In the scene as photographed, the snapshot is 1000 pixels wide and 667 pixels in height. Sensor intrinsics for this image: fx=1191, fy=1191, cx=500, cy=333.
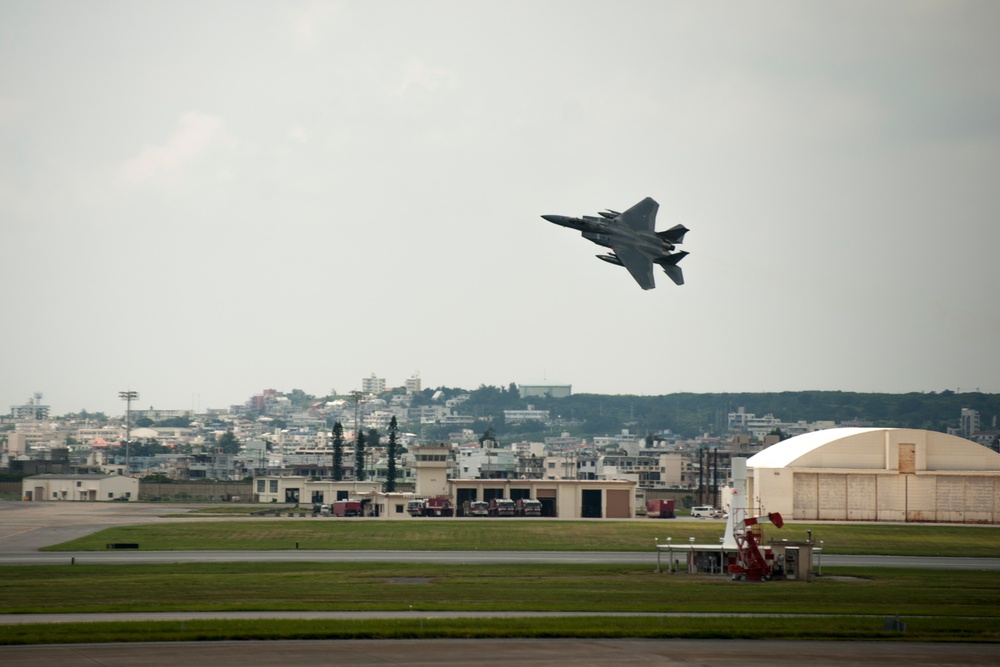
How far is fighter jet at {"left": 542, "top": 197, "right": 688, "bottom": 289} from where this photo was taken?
243ft

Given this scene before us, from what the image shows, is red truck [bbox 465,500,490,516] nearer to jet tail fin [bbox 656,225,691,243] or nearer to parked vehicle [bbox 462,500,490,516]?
parked vehicle [bbox 462,500,490,516]

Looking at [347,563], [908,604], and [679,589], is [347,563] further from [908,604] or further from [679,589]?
[908,604]

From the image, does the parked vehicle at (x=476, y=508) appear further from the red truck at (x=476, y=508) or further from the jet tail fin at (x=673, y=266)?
the jet tail fin at (x=673, y=266)

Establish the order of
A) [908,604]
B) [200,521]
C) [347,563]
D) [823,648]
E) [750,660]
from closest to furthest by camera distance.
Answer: [750,660] → [823,648] → [908,604] → [347,563] → [200,521]

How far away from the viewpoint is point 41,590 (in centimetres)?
5603

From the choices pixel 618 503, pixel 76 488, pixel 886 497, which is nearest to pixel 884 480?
pixel 886 497

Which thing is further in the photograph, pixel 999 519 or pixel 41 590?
pixel 999 519

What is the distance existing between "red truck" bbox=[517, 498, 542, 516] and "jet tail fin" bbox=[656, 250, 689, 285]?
57.6m

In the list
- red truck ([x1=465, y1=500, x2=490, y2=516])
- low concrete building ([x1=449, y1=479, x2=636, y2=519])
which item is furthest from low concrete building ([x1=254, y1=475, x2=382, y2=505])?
low concrete building ([x1=449, y1=479, x2=636, y2=519])

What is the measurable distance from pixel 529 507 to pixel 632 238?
61.6 metres

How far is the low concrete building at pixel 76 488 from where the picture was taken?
164 m

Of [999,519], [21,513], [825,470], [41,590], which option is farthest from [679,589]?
[21,513]

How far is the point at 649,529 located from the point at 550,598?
52.2m

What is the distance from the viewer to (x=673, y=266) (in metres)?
77.6
